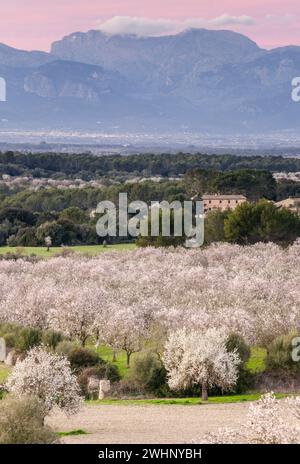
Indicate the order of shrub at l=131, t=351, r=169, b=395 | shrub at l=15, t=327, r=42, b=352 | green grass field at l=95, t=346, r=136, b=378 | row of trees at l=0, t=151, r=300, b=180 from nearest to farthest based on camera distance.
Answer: shrub at l=131, t=351, r=169, b=395 → green grass field at l=95, t=346, r=136, b=378 → shrub at l=15, t=327, r=42, b=352 → row of trees at l=0, t=151, r=300, b=180

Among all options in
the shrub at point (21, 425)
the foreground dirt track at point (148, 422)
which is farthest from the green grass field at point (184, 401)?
the shrub at point (21, 425)

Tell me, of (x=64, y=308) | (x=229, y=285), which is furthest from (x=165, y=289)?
(x=64, y=308)

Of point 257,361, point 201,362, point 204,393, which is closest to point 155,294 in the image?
point 257,361

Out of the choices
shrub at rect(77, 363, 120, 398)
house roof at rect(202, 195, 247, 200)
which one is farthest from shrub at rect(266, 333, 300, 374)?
→ house roof at rect(202, 195, 247, 200)

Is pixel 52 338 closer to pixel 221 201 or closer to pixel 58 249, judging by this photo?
pixel 58 249

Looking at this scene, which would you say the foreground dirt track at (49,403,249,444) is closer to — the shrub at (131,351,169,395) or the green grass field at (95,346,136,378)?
the shrub at (131,351,169,395)
